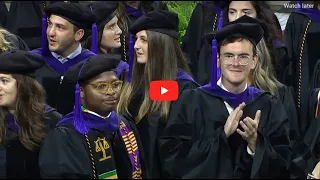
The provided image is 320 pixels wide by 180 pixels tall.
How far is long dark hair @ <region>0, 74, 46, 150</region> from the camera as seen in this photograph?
19.4 feet

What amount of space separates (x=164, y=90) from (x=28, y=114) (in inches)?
40.0

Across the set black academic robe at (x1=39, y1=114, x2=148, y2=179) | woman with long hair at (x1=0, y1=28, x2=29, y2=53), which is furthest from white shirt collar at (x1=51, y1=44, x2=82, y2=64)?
black academic robe at (x1=39, y1=114, x2=148, y2=179)

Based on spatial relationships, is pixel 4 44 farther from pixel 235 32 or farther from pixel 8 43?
pixel 235 32

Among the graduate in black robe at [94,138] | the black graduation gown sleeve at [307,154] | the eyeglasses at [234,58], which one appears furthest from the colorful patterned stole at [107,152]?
the black graduation gown sleeve at [307,154]

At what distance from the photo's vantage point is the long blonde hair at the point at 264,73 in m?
6.91

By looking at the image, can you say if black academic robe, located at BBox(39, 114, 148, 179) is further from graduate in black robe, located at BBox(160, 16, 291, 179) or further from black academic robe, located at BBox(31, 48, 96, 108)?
black academic robe, located at BBox(31, 48, 96, 108)

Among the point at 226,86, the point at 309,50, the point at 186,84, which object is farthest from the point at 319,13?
the point at 226,86

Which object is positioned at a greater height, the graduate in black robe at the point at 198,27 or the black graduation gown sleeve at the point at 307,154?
the graduate in black robe at the point at 198,27

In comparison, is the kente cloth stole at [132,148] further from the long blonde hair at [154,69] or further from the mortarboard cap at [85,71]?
the long blonde hair at [154,69]

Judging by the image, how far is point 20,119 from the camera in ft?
19.5

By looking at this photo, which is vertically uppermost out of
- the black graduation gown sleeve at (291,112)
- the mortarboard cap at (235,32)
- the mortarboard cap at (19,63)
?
the mortarboard cap at (235,32)

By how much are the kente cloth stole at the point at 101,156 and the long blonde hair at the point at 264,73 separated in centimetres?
170

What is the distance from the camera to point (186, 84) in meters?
6.76

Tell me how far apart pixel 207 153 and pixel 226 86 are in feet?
1.72
